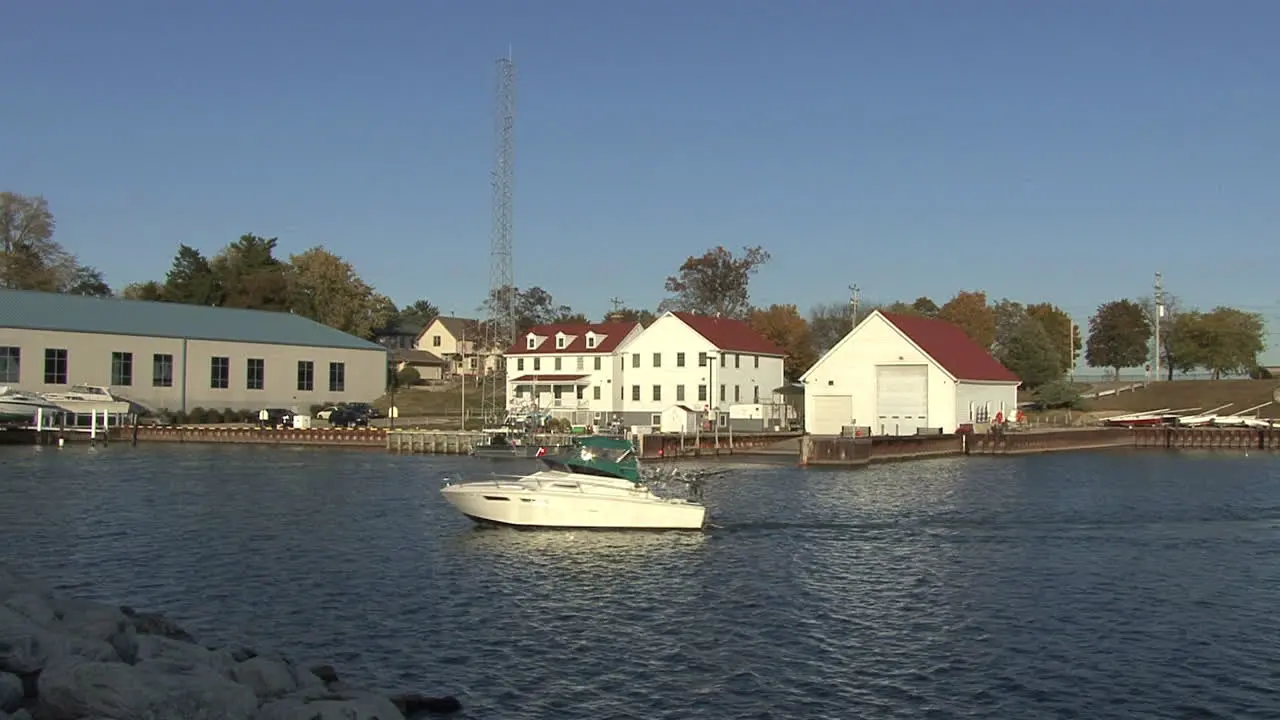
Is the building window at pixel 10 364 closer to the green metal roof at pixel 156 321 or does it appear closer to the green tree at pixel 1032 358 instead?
the green metal roof at pixel 156 321

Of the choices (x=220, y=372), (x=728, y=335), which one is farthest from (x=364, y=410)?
(x=728, y=335)

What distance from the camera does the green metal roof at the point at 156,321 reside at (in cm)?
8262

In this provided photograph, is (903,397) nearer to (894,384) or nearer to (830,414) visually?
(894,384)

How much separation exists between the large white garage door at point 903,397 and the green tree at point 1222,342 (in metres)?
71.6

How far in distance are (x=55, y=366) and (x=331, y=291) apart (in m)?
48.4

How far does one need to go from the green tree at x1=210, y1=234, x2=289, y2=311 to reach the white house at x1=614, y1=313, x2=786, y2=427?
4548cm

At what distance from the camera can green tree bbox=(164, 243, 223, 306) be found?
393 ft

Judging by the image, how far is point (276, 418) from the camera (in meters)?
87.2

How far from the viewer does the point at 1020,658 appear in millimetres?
20312

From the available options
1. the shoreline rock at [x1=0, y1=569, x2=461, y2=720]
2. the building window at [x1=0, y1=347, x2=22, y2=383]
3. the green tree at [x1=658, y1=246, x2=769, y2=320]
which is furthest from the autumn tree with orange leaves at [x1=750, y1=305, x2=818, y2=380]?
the shoreline rock at [x1=0, y1=569, x2=461, y2=720]

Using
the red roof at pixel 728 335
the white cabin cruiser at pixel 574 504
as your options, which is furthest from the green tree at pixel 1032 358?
the white cabin cruiser at pixel 574 504

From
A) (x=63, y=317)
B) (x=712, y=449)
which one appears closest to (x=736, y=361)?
(x=712, y=449)

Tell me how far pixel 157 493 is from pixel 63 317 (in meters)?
46.6

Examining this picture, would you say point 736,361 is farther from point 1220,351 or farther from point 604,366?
point 1220,351
